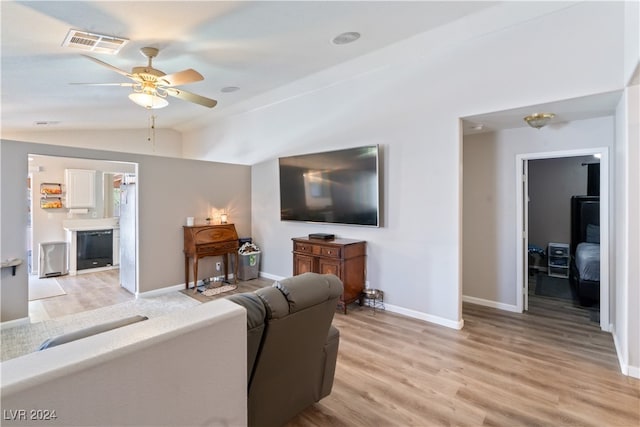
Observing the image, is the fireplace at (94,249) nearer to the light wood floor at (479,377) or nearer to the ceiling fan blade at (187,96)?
the ceiling fan blade at (187,96)

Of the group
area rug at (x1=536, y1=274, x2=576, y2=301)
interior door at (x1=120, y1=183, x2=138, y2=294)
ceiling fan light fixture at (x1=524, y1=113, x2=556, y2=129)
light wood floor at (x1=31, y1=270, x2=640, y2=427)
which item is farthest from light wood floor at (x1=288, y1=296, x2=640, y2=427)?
interior door at (x1=120, y1=183, x2=138, y2=294)

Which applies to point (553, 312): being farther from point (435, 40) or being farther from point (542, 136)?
point (435, 40)

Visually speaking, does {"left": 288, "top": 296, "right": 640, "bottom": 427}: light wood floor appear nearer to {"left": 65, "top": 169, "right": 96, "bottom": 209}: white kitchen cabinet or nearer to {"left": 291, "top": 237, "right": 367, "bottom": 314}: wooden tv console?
{"left": 291, "top": 237, "right": 367, "bottom": 314}: wooden tv console

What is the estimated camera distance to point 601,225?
3.62 m

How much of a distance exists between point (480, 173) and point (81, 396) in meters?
4.71

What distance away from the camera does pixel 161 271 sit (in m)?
5.06

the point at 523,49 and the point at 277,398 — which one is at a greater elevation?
the point at 523,49

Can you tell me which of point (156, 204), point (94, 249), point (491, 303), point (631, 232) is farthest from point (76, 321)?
point (631, 232)

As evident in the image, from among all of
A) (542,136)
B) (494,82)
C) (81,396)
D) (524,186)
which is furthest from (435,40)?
(81,396)

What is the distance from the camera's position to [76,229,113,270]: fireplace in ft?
20.6

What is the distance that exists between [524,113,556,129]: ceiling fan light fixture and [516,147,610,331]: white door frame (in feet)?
1.76

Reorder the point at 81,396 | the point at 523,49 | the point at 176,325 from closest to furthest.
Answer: the point at 81,396 → the point at 176,325 → the point at 523,49

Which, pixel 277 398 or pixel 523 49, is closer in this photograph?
pixel 277 398

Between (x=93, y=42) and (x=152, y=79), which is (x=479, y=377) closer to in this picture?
(x=152, y=79)
